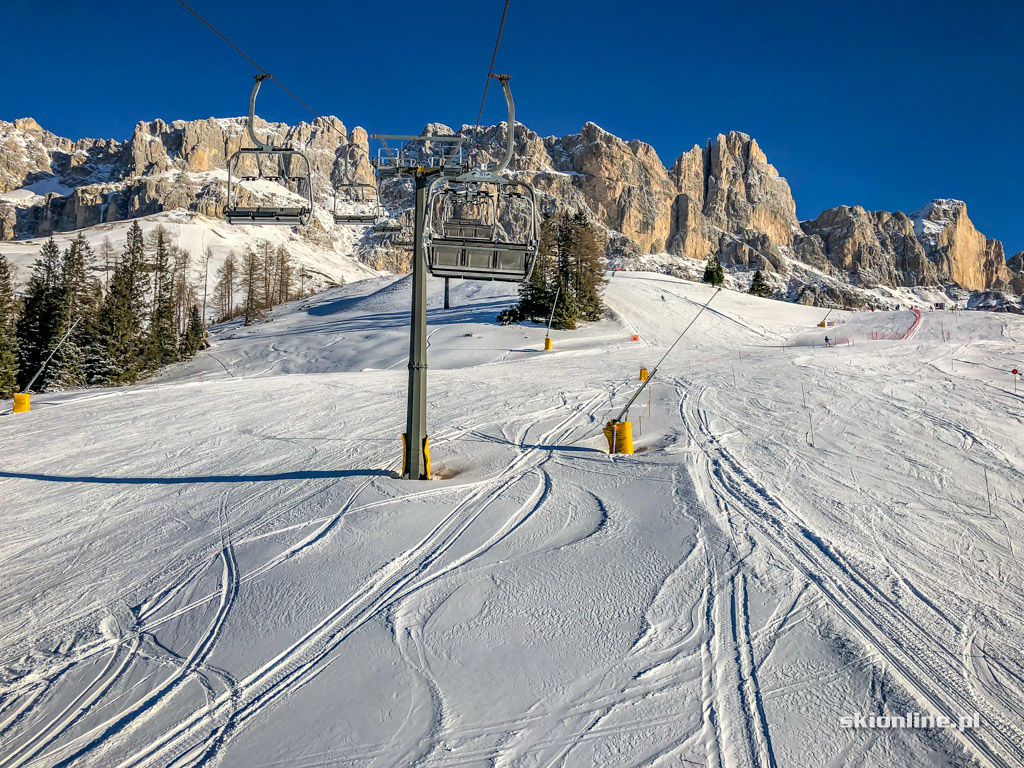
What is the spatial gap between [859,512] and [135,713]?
7828 mm

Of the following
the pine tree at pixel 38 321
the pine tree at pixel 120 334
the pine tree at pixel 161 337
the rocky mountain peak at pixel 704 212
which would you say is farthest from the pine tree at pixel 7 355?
the rocky mountain peak at pixel 704 212

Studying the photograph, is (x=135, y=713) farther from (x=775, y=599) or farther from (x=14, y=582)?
(x=775, y=599)

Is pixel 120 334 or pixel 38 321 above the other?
pixel 38 321

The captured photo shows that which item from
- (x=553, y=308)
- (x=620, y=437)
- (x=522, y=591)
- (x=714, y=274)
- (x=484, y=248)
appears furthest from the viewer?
(x=714, y=274)

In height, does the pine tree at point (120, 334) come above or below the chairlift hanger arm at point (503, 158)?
below

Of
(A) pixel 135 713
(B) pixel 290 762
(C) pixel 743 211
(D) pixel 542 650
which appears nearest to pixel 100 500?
(A) pixel 135 713

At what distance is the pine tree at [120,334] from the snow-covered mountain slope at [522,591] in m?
21.3

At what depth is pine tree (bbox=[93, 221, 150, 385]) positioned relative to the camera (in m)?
32.3

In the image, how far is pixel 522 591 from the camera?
19.1 ft

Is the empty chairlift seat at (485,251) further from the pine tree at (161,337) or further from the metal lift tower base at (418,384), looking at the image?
the pine tree at (161,337)

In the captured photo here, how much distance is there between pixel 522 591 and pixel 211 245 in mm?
137271
